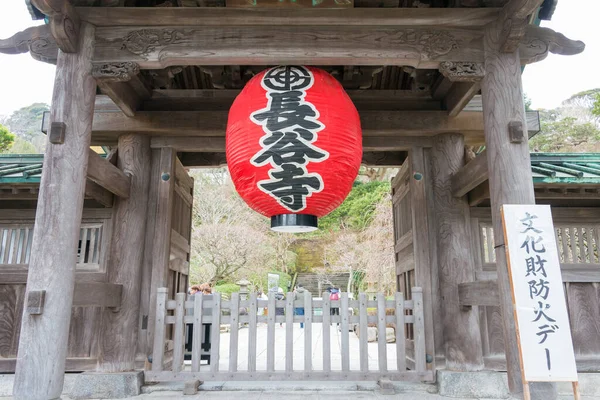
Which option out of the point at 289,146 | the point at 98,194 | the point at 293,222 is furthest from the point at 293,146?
the point at 98,194

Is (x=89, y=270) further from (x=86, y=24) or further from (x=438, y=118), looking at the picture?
(x=438, y=118)

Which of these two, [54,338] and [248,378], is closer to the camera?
[54,338]

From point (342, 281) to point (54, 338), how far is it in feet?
86.3

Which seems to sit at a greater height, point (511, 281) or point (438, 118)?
point (438, 118)

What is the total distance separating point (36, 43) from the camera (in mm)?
4418

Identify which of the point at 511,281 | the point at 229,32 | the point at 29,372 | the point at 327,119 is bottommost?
the point at 29,372

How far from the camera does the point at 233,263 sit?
74.2ft

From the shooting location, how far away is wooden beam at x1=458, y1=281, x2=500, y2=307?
14.5 ft

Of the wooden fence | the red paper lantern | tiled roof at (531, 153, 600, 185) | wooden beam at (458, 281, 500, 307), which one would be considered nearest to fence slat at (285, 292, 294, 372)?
the wooden fence

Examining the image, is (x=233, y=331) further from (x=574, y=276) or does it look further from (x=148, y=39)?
(x=574, y=276)

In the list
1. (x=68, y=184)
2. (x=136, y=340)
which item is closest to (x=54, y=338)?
(x=68, y=184)

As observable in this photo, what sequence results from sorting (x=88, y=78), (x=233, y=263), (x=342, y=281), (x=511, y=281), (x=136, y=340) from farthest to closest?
(x=342, y=281), (x=233, y=263), (x=136, y=340), (x=88, y=78), (x=511, y=281)

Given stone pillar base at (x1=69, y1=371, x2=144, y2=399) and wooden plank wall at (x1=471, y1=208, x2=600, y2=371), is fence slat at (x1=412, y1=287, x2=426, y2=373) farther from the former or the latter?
stone pillar base at (x1=69, y1=371, x2=144, y2=399)

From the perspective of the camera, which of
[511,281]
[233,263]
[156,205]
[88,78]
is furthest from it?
[233,263]
